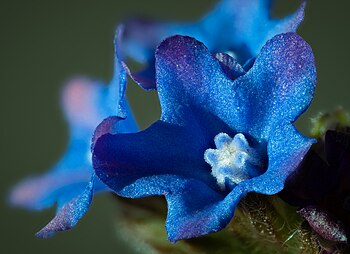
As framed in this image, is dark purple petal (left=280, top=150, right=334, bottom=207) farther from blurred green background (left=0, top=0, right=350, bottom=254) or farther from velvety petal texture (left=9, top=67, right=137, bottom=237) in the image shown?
blurred green background (left=0, top=0, right=350, bottom=254)

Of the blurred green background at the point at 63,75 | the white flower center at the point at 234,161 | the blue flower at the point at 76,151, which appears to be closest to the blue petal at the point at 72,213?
the blue flower at the point at 76,151

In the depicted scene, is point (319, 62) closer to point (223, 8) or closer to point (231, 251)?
point (223, 8)

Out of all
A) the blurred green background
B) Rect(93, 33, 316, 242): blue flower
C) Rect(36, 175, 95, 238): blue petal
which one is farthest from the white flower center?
the blurred green background

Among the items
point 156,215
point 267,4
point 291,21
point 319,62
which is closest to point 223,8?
point 267,4

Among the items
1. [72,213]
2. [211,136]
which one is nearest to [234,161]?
[211,136]

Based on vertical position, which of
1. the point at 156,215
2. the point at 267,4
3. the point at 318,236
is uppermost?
the point at 267,4
